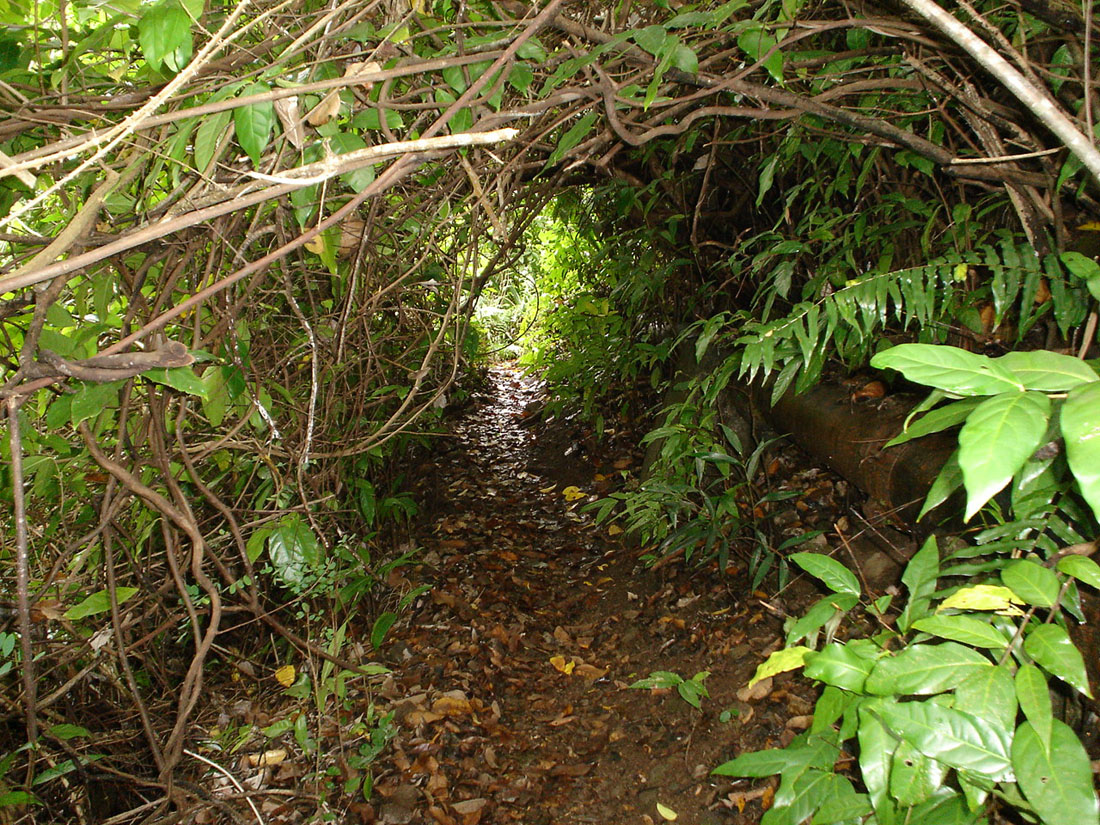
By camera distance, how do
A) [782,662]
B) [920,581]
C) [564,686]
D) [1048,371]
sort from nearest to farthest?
[1048,371] → [920,581] → [782,662] → [564,686]

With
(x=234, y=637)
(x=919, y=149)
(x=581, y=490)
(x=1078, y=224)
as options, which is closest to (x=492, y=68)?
(x=919, y=149)

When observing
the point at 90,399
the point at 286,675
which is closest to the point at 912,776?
the point at 90,399

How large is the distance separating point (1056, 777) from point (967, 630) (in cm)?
22

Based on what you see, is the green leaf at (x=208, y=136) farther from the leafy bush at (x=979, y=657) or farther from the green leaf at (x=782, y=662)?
the green leaf at (x=782, y=662)

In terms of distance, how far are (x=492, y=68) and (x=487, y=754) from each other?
2.52 m

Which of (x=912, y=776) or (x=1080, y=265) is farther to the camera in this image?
(x=1080, y=265)

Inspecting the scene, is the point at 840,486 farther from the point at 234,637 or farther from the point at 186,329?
the point at 234,637

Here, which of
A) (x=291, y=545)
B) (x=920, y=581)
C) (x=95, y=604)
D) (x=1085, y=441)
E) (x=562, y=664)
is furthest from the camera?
(x=562, y=664)

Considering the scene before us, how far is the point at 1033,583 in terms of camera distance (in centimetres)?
107

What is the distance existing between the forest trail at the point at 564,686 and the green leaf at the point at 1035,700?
1353 millimetres

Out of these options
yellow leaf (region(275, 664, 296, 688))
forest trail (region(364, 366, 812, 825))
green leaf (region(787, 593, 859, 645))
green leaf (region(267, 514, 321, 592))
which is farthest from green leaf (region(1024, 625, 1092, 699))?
yellow leaf (region(275, 664, 296, 688))

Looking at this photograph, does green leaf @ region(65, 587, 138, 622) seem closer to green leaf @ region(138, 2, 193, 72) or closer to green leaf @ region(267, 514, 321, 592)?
green leaf @ region(267, 514, 321, 592)

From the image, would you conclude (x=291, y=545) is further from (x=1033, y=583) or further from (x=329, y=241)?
(x=1033, y=583)

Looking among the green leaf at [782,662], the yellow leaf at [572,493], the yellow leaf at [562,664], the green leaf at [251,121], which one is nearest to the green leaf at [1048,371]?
the green leaf at [782,662]
